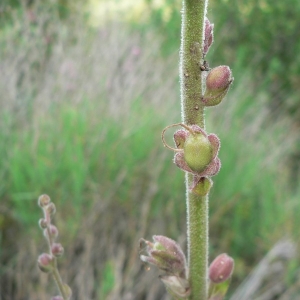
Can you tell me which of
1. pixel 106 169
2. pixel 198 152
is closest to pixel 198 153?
pixel 198 152

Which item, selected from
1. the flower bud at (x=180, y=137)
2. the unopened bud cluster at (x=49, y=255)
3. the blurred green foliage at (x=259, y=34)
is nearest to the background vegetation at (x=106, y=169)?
the unopened bud cluster at (x=49, y=255)

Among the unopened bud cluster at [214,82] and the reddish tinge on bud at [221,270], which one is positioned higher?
the unopened bud cluster at [214,82]

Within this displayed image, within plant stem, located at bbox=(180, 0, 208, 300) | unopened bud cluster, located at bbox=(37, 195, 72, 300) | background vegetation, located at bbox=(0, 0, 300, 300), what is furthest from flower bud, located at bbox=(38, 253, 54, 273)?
background vegetation, located at bbox=(0, 0, 300, 300)

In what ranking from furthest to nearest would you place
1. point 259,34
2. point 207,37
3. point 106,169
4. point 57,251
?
1. point 259,34
2. point 106,169
3. point 57,251
4. point 207,37

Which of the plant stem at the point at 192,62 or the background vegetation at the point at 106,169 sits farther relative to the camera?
the background vegetation at the point at 106,169

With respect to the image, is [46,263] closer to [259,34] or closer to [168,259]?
[168,259]

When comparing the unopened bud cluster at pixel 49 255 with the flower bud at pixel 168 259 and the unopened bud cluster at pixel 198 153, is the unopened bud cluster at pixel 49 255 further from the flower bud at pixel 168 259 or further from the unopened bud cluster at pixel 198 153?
the unopened bud cluster at pixel 198 153
